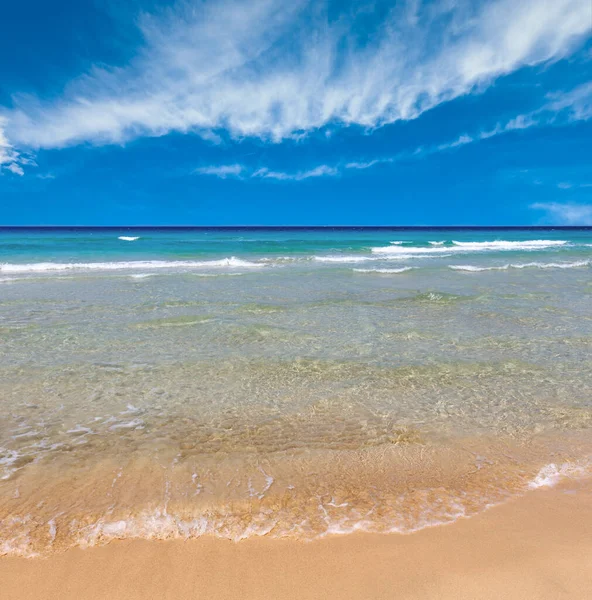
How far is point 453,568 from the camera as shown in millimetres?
2578

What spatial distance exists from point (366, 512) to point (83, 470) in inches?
97.7

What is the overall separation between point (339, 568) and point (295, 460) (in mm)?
1232

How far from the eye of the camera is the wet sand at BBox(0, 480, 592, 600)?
241cm

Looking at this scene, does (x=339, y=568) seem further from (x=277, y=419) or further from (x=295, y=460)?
(x=277, y=419)

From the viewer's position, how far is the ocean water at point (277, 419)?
310 centimetres

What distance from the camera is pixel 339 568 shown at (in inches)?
102

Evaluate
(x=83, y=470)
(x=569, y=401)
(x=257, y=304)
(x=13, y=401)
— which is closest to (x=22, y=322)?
(x=13, y=401)

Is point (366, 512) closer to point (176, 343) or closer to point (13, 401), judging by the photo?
point (13, 401)

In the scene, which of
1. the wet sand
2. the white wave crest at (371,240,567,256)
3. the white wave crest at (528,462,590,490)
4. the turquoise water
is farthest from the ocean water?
the white wave crest at (371,240,567,256)

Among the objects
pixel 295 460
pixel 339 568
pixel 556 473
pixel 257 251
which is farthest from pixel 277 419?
pixel 257 251

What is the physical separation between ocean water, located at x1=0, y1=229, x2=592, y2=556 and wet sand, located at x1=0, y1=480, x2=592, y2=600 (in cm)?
14

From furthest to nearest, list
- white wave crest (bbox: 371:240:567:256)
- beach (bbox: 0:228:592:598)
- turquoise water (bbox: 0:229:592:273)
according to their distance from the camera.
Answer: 1. white wave crest (bbox: 371:240:567:256)
2. turquoise water (bbox: 0:229:592:273)
3. beach (bbox: 0:228:592:598)

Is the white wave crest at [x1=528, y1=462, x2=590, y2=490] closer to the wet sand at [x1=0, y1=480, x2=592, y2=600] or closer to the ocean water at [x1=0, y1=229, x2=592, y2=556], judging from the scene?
the ocean water at [x1=0, y1=229, x2=592, y2=556]

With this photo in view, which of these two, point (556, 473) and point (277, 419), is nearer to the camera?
point (556, 473)
